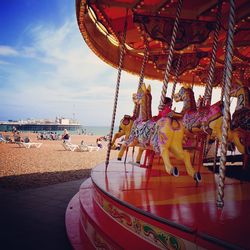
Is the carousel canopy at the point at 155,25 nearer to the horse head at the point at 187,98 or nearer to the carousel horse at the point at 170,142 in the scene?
the horse head at the point at 187,98

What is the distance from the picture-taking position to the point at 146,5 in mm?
5617

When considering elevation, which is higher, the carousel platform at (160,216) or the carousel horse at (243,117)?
the carousel horse at (243,117)

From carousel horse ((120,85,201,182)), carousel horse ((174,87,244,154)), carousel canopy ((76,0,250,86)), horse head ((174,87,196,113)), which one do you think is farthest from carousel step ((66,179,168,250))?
carousel canopy ((76,0,250,86))

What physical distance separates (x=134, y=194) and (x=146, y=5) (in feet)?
13.5

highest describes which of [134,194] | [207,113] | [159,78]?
[159,78]

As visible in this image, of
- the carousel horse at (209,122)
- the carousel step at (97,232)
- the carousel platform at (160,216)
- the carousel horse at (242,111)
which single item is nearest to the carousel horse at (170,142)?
the carousel platform at (160,216)

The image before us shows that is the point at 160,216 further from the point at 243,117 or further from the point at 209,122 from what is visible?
the point at 243,117

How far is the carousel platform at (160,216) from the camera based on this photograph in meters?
2.25

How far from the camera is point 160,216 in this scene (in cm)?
259

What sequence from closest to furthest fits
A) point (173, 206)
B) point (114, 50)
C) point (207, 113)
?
point (173, 206) → point (207, 113) → point (114, 50)

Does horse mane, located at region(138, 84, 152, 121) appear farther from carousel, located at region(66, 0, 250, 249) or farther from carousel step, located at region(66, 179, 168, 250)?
carousel step, located at region(66, 179, 168, 250)

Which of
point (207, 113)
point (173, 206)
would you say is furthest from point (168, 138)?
point (173, 206)

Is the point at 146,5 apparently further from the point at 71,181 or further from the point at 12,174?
the point at 12,174

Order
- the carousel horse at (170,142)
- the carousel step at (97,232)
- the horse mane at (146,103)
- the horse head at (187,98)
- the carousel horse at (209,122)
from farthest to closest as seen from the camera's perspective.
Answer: the horse head at (187,98) → the horse mane at (146,103) → the carousel horse at (209,122) → the carousel horse at (170,142) → the carousel step at (97,232)
